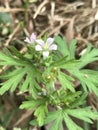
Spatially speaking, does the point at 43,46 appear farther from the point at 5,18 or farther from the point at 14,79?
the point at 5,18

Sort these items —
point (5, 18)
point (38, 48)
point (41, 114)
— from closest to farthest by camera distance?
point (38, 48), point (41, 114), point (5, 18)

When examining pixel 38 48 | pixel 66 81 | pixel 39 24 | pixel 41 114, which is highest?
pixel 39 24

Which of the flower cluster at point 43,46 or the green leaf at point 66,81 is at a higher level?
the flower cluster at point 43,46

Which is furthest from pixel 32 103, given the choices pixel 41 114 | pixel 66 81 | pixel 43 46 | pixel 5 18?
pixel 5 18

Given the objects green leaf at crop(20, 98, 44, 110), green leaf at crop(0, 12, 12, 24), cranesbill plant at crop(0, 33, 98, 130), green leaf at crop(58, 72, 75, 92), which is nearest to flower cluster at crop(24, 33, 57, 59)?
cranesbill plant at crop(0, 33, 98, 130)

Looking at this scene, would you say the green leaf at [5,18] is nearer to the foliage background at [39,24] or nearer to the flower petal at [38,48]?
the foliage background at [39,24]

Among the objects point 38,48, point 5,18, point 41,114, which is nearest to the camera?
point 38,48

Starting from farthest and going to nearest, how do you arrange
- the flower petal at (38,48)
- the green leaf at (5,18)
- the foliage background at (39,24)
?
1. the green leaf at (5,18)
2. the foliage background at (39,24)
3. the flower petal at (38,48)

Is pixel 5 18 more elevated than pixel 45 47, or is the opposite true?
pixel 5 18

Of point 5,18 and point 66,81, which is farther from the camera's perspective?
point 5,18

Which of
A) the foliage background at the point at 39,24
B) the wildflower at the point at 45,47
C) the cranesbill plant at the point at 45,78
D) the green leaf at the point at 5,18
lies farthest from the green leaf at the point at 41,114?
the green leaf at the point at 5,18

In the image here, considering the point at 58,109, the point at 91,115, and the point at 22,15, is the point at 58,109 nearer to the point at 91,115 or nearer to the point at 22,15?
the point at 91,115
